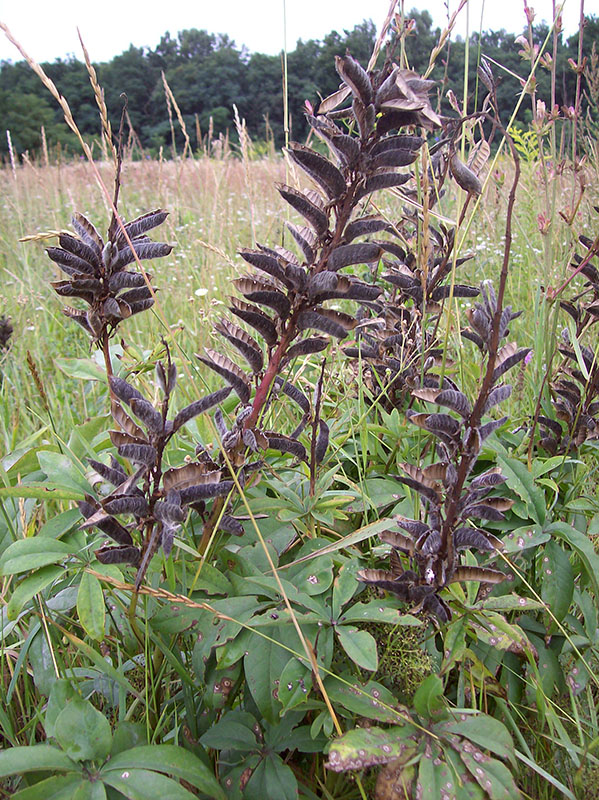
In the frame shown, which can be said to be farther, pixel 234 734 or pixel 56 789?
pixel 234 734

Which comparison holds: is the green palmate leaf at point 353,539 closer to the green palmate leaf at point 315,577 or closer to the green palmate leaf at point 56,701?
the green palmate leaf at point 315,577

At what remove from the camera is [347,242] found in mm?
1156

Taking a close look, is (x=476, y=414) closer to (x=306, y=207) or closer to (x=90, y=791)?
(x=306, y=207)

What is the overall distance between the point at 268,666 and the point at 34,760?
0.40 meters

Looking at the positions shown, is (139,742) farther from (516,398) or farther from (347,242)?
(516,398)

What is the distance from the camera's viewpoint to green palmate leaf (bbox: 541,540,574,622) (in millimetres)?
1304

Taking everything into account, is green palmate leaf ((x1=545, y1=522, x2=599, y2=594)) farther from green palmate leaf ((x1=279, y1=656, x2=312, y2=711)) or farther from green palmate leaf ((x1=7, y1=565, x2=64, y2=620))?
green palmate leaf ((x1=7, y1=565, x2=64, y2=620))

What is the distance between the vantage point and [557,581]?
1.32 meters

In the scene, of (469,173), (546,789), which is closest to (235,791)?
(546,789)

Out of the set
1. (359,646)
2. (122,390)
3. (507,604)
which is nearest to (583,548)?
(507,604)

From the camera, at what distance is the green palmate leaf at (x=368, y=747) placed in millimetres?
930

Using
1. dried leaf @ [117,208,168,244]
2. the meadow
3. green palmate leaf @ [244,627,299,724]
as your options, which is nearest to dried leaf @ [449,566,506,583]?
the meadow

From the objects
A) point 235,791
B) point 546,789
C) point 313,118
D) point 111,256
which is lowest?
point 546,789

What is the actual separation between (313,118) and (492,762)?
3.82ft
